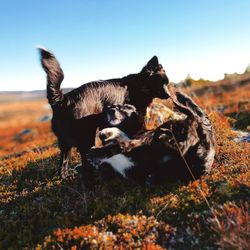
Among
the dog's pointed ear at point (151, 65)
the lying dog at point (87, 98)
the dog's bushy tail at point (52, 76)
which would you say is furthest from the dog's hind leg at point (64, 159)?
the dog's pointed ear at point (151, 65)

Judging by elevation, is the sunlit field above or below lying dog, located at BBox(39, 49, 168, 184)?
below

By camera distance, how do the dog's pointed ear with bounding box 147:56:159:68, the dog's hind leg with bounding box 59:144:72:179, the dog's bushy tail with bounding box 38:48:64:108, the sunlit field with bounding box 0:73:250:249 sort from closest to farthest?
the sunlit field with bounding box 0:73:250:249 < the dog's bushy tail with bounding box 38:48:64:108 < the dog's pointed ear with bounding box 147:56:159:68 < the dog's hind leg with bounding box 59:144:72:179

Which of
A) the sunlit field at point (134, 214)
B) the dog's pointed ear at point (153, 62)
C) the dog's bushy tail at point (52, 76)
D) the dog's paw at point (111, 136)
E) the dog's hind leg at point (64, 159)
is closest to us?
the sunlit field at point (134, 214)

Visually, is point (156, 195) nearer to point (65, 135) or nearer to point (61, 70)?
point (65, 135)

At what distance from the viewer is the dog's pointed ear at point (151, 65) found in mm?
7438

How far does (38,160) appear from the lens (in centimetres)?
1151

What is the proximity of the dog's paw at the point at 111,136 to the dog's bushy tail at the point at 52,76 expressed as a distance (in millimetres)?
1056

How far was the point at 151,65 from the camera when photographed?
7.52m

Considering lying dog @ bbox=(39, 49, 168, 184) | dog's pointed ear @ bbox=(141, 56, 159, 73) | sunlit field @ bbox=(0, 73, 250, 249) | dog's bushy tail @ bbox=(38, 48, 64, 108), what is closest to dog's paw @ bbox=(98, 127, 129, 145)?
lying dog @ bbox=(39, 49, 168, 184)

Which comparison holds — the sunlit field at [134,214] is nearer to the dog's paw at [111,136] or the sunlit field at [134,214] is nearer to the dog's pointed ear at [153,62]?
the dog's paw at [111,136]

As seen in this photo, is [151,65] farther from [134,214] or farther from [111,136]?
[134,214]

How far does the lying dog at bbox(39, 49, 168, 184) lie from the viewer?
21.7 ft

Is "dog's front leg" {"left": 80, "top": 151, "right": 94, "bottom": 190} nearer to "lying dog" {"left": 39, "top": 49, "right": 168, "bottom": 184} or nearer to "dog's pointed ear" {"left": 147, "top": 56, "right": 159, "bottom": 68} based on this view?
"lying dog" {"left": 39, "top": 49, "right": 168, "bottom": 184}

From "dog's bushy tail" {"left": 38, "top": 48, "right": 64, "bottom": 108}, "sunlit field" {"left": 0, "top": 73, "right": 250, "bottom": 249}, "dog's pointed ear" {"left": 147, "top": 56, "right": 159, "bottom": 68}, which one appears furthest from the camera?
"dog's pointed ear" {"left": 147, "top": 56, "right": 159, "bottom": 68}
